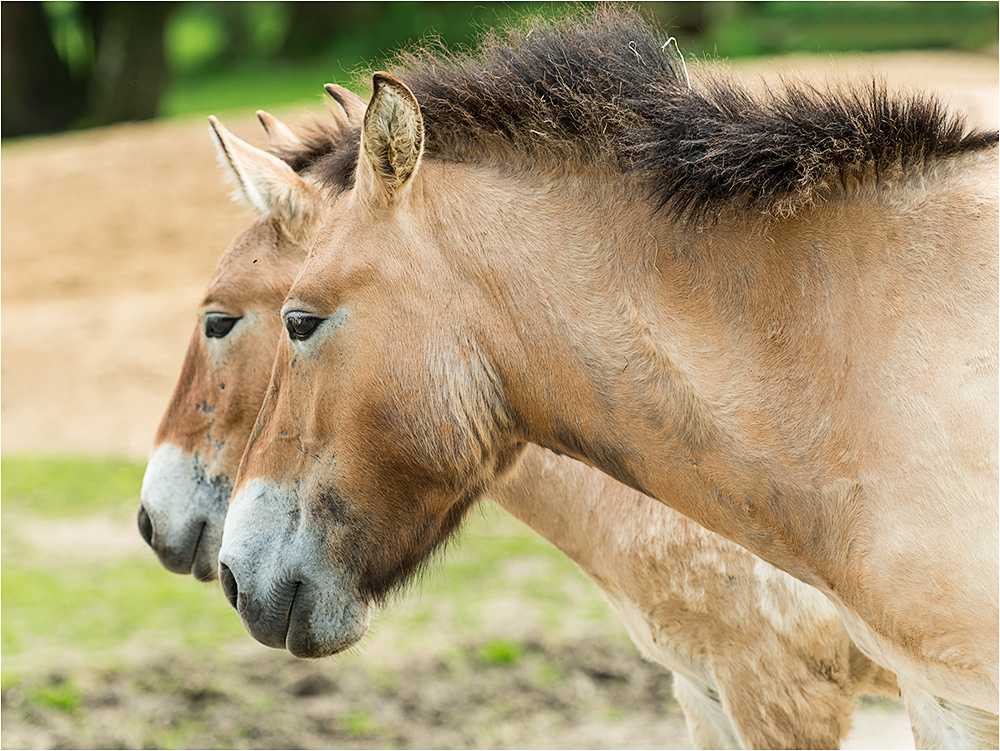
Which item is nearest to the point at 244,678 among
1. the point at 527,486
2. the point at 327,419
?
the point at 527,486

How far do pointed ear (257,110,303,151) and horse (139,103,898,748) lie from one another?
78mm

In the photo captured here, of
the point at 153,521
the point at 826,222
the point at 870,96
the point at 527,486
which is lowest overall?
the point at 153,521

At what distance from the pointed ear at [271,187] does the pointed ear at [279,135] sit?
477 millimetres

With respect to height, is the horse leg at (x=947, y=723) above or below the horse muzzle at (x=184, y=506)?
above

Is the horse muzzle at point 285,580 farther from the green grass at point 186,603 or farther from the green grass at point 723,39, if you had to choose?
the green grass at point 723,39

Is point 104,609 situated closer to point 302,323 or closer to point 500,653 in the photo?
point 500,653

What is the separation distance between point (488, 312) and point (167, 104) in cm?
2560

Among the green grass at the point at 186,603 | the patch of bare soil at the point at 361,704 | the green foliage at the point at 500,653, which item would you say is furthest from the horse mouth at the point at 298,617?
the green foliage at the point at 500,653

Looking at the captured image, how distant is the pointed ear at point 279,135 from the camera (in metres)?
3.68

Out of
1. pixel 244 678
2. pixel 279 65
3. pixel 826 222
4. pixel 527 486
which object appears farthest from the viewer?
pixel 279 65

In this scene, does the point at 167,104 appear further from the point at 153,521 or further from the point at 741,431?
the point at 741,431

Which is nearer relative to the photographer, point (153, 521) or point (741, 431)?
point (741, 431)

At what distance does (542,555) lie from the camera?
689cm

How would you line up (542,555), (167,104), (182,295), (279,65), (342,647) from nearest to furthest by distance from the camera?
(342,647) → (542,555) → (182,295) → (167,104) → (279,65)
